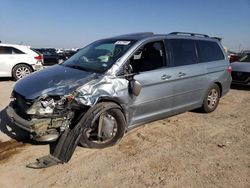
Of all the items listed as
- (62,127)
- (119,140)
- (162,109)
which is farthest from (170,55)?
(62,127)

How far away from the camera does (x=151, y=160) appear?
4035 mm

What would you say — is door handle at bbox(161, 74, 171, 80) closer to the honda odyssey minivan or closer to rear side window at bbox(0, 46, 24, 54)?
the honda odyssey minivan

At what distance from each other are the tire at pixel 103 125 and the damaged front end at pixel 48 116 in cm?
29

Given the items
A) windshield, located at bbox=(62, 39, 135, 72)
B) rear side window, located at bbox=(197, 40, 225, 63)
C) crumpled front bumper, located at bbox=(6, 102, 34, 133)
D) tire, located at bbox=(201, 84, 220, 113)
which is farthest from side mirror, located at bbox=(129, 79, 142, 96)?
tire, located at bbox=(201, 84, 220, 113)

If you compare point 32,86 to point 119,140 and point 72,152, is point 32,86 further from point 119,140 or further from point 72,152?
point 119,140

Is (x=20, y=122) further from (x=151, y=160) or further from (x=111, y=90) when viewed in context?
(x=151, y=160)

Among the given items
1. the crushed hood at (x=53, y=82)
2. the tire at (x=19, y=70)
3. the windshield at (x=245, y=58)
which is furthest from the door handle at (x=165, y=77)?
the tire at (x=19, y=70)

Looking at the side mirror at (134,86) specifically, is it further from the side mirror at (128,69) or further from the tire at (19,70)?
the tire at (19,70)

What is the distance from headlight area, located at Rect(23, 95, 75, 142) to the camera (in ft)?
13.0

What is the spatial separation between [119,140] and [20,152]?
5.01 ft

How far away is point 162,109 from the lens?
205 inches

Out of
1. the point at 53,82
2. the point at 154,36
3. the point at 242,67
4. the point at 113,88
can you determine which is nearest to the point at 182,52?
the point at 154,36

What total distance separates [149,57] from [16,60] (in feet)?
25.8

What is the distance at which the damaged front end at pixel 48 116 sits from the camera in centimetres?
398
